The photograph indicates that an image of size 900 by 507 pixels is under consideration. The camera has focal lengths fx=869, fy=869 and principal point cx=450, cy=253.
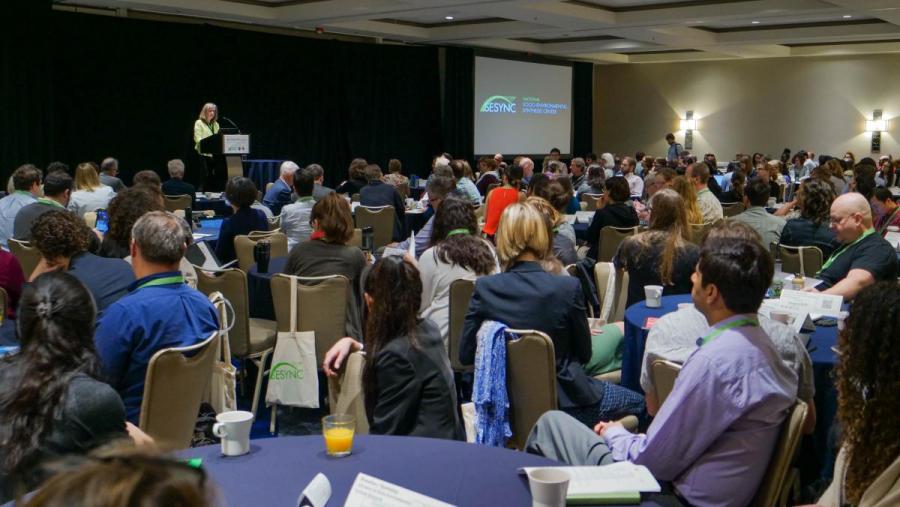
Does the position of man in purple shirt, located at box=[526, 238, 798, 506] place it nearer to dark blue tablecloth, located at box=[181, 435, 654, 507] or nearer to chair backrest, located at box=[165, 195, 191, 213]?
dark blue tablecloth, located at box=[181, 435, 654, 507]

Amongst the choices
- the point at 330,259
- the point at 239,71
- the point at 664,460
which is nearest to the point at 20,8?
the point at 239,71

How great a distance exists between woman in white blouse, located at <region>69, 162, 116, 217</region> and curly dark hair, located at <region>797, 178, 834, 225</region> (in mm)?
5683

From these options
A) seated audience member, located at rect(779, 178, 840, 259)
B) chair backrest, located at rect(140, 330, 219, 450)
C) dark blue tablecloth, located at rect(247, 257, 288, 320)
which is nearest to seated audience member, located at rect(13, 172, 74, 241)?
dark blue tablecloth, located at rect(247, 257, 288, 320)

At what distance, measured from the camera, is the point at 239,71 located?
1473 cm

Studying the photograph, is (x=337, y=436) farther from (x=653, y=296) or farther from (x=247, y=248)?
(x=247, y=248)

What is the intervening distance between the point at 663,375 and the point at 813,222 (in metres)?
3.67

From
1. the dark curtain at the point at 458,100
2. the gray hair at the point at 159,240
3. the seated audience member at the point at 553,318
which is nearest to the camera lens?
the gray hair at the point at 159,240

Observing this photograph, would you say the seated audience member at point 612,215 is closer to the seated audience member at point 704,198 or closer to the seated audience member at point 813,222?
the seated audience member at point 704,198

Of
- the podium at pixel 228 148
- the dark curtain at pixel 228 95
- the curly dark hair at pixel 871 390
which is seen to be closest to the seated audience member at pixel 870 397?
the curly dark hair at pixel 871 390

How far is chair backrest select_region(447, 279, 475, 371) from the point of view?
13.9ft

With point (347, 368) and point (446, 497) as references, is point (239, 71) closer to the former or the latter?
point (347, 368)

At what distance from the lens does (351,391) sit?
2816mm

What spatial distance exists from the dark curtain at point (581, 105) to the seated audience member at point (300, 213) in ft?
50.5

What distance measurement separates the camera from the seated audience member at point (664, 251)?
4637 mm
